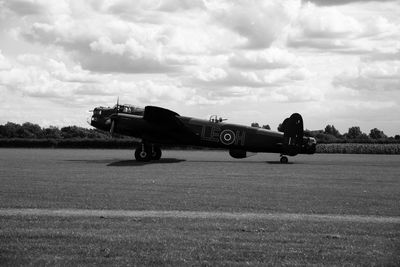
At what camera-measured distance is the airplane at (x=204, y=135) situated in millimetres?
35969

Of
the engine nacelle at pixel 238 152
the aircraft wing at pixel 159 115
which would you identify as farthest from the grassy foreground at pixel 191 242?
the engine nacelle at pixel 238 152

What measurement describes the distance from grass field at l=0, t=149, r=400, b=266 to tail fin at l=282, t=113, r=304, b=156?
14.0m

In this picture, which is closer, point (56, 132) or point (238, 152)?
point (238, 152)

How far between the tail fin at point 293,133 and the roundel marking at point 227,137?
3046 millimetres

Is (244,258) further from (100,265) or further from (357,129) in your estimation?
(357,129)

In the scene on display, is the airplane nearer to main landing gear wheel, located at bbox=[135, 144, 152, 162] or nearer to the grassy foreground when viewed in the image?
main landing gear wheel, located at bbox=[135, 144, 152, 162]

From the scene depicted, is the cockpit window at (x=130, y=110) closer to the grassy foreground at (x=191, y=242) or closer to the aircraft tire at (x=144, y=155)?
the aircraft tire at (x=144, y=155)

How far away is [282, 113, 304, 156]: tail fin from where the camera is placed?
35.5 m

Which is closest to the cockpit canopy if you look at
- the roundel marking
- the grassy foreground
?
the roundel marking

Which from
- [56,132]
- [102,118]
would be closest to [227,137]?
[102,118]

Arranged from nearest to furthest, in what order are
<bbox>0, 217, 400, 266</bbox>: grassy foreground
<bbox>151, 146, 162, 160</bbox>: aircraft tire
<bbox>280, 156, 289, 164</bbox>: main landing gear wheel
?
<bbox>0, 217, 400, 266</bbox>: grassy foreground → <bbox>280, 156, 289, 164</bbox>: main landing gear wheel → <bbox>151, 146, 162, 160</bbox>: aircraft tire

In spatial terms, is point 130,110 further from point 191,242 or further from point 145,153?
point 191,242

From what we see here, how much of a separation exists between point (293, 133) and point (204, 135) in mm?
5215

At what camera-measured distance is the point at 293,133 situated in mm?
35750
